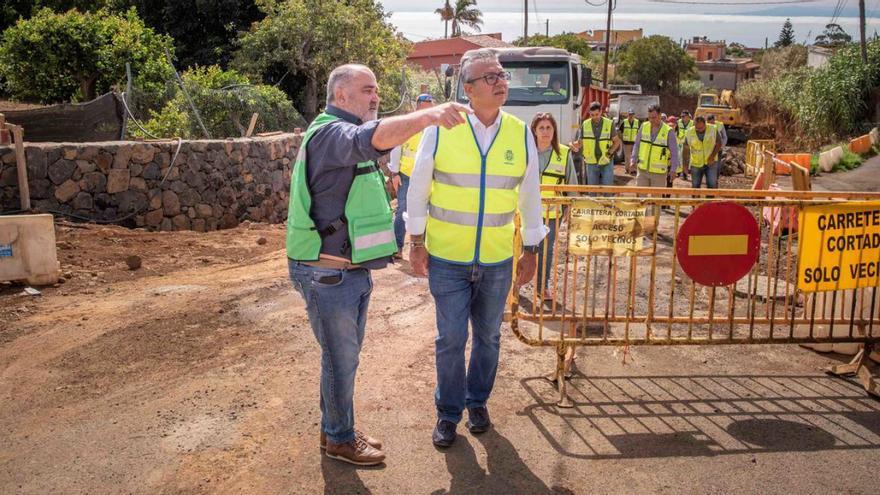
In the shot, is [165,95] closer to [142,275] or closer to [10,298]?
[142,275]

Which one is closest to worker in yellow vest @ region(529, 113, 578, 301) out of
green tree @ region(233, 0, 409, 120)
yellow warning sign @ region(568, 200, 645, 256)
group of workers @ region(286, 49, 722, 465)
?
yellow warning sign @ region(568, 200, 645, 256)

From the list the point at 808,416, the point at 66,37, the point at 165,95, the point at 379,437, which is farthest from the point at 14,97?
the point at 808,416

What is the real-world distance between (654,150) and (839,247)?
726 cm

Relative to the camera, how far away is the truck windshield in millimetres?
13828

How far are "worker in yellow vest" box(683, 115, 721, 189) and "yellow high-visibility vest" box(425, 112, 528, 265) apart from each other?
982 centimetres

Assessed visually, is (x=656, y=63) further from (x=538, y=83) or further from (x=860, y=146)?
(x=538, y=83)

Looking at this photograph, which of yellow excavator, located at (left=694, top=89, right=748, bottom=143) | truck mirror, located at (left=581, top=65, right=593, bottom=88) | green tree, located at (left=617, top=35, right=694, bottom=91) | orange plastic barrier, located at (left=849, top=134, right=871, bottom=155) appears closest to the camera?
truck mirror, located at (left=581, top=65, right=593, bottom=88)

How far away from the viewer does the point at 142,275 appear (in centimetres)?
848

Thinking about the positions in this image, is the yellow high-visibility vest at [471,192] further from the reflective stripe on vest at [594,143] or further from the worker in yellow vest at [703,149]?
the worker in yellow vest at [703,149]

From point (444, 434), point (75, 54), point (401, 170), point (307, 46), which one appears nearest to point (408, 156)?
point (401, 170)

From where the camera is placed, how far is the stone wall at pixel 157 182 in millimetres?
9852

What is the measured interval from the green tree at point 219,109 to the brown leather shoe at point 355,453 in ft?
32.6

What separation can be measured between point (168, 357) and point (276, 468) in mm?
2057

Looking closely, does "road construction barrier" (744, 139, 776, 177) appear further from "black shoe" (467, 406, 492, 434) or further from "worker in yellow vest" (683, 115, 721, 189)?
"black shoe" (467, 406, 492, 434)
